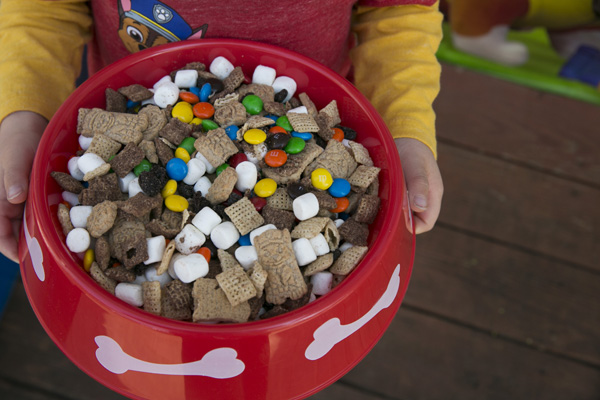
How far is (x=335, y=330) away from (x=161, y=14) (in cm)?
44

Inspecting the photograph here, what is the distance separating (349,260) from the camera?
54 centimetres

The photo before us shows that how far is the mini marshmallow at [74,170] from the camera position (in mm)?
595

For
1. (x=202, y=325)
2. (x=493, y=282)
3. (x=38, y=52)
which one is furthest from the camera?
(x=493, y=282)

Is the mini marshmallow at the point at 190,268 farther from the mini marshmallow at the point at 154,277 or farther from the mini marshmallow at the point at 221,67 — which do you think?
the mini marshmallow at the point at 221,67

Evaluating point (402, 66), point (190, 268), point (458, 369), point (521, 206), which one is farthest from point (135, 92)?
point (521, 206)

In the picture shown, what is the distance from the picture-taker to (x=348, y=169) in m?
0.62

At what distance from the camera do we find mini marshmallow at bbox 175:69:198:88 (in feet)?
2.15

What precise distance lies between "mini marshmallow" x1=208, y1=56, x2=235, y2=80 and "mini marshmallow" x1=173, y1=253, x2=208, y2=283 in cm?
26

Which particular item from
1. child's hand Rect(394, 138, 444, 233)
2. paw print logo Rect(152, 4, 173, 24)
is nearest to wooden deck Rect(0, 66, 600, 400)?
child's hand Rect(394, 138, 444, 233)

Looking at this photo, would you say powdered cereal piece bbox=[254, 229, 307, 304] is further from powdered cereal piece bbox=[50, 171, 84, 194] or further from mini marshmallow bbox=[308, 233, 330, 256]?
powdered cereal piece bbox=[50, 171, 84, 194]

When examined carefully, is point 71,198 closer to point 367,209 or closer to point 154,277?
point 154,277

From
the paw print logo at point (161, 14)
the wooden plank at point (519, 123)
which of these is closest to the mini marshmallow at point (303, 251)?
the paw print logo at point (161, 14)

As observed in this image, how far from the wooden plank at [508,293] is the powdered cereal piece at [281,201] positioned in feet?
2.14

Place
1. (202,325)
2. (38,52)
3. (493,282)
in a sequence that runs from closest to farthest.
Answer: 1. (202,325)
2. (38,52)
3. (493,282)
